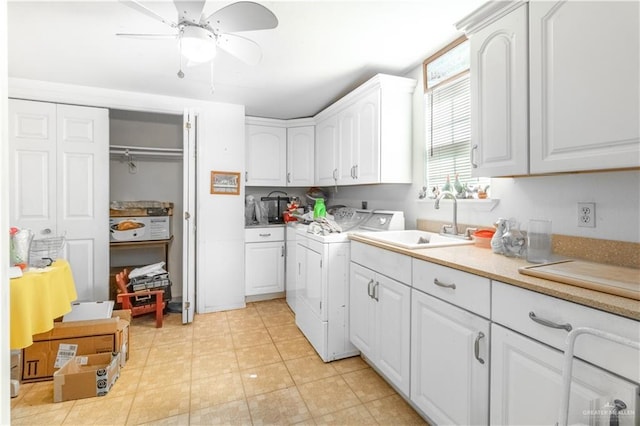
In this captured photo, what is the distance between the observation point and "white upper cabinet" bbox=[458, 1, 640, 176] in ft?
3.37

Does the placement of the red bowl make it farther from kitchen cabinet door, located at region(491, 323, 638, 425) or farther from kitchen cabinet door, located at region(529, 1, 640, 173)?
kitchen cabinet door, located at region(491, 323, 638, 425)

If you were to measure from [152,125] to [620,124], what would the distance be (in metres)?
4.12

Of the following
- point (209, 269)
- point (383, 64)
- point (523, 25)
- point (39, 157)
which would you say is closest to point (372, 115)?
point (383, 64)

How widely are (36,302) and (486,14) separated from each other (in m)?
3.00

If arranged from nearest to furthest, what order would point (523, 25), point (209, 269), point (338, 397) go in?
point (523, 25) < point (338, 397) < point (209, 269)

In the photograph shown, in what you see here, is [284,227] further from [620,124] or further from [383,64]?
[620,124]

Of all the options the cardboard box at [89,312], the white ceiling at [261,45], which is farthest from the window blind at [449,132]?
the cardboard box at [89,312]

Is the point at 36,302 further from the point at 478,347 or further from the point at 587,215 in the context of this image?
the point at 587,215

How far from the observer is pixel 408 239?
2.28m

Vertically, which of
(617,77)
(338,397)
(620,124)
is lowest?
(338,397)

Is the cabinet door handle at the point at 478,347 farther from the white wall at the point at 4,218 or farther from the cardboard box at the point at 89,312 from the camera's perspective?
the cardboard box at the point at 89,312

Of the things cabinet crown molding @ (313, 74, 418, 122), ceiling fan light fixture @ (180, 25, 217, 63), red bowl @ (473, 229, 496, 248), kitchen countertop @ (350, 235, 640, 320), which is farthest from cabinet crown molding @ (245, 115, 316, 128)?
red bowl @ (473, 229, 496, 248)

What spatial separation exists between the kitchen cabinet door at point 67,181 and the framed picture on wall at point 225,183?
102 cm

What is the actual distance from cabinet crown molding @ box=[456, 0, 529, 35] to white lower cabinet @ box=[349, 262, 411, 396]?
145 centimetres
